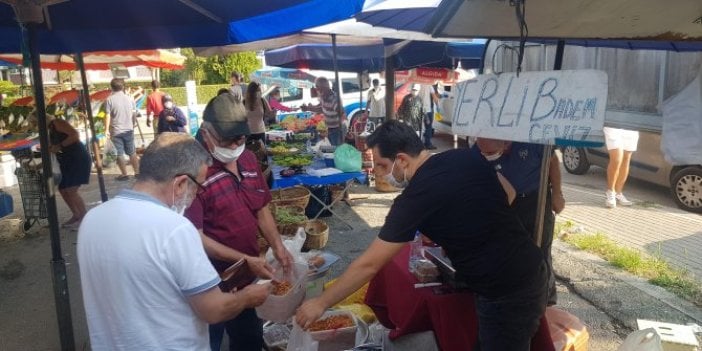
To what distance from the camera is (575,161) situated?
33.0ft

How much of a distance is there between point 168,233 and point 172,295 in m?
0.24

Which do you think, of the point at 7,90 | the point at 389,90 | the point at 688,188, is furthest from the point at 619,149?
the point at 7,90

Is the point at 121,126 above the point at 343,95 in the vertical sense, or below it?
below

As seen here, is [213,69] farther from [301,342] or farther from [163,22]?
[301,342]

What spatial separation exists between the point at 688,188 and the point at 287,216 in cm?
580

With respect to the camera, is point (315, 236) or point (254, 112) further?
point (254, 112)

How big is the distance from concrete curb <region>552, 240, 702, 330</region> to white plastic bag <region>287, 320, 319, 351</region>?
2726mm

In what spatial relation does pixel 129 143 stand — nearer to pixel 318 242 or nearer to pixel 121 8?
pixel 318 242

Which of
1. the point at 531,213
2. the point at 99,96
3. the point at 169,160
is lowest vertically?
the point at 531,213

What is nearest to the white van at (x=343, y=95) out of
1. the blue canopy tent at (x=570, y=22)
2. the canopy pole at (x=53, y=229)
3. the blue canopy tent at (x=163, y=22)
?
the blue canopy tent at (x=163, y=22)

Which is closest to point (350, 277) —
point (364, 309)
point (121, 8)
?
point (364, 309)

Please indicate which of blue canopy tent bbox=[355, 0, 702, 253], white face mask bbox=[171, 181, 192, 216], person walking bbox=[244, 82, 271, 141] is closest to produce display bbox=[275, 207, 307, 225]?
person walking bbox=[244, 82, 271, 141]

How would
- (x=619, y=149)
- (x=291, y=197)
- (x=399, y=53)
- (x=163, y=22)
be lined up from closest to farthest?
(x=163, y=22) → (x=291, y=197) → (x=619, y=149) → (x=399, y=53)

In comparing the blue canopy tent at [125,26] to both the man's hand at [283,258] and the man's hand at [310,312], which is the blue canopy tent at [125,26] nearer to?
the man's hand at [283,258]
